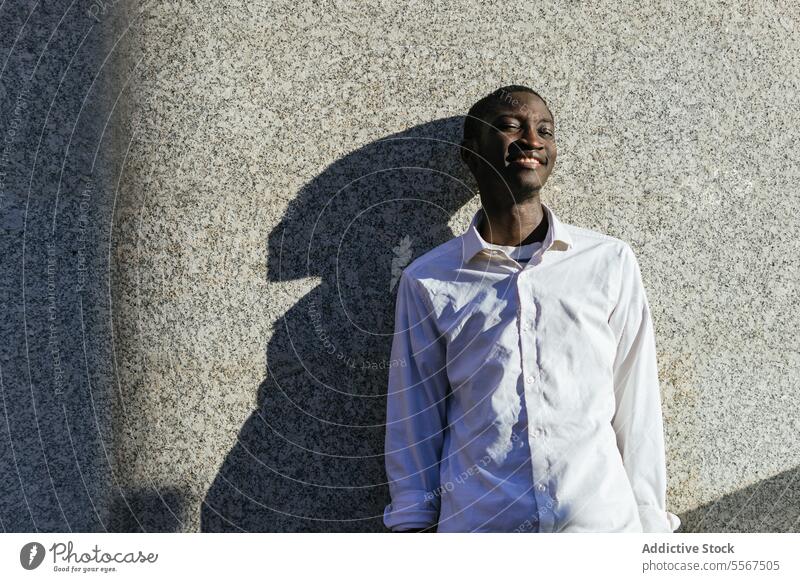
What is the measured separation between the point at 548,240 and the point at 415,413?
714 mm

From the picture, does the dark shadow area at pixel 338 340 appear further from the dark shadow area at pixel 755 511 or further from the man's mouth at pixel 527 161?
the dark shadow area at pixel 755 511

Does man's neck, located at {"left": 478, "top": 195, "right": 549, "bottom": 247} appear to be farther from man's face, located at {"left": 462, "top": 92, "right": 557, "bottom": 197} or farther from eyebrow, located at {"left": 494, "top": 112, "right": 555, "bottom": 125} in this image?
eyebrow, located at {"left": 494, "top": 112, "right": 555, "bottom": 125}

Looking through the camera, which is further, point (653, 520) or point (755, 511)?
point (755, 511)

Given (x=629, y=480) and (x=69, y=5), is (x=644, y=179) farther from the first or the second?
(x=69, y=5)

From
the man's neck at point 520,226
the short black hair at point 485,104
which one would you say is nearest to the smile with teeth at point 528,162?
the man's neck at point 520,226

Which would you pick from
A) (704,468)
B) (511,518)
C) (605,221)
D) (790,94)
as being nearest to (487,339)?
(511,518)

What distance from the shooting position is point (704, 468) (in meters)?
3.22

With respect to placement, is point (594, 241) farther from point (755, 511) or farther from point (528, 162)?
point (755, 511)

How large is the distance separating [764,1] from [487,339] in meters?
1.74

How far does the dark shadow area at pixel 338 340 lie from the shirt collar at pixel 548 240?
0.33 metres

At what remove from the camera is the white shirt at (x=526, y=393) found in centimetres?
266

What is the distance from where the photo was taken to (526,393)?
2697 millimetres
